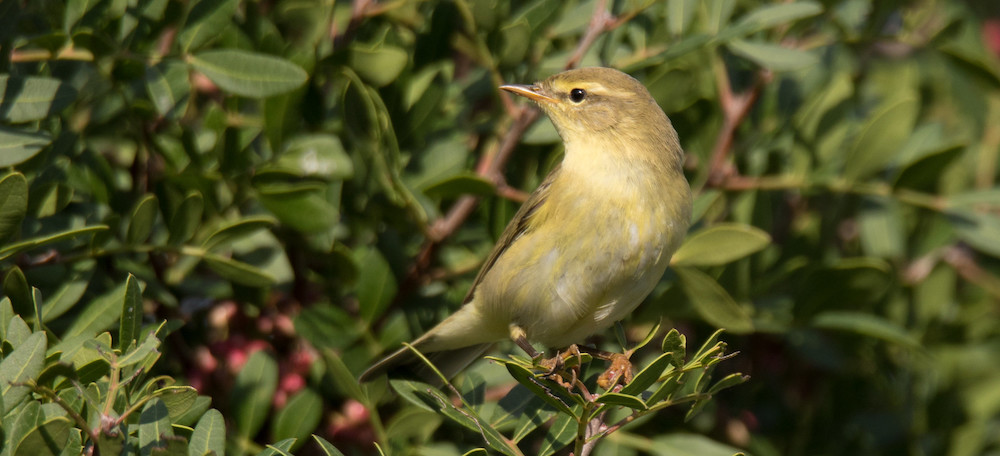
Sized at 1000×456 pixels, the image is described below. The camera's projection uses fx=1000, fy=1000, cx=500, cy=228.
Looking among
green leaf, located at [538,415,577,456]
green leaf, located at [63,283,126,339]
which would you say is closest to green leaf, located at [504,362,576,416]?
green leaf, located at [538,415,577,456]

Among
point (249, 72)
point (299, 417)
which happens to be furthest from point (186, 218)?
point (299, 417)

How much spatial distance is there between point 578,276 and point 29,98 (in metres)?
1.63

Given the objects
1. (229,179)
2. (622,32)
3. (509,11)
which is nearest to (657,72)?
(622,32)

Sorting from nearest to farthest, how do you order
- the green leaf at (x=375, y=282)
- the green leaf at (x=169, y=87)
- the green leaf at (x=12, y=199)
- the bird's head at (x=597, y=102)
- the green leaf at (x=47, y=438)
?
the green leaf at (x=47, y=438) → the green leaf at (x=12, y=199) → the green leaf at (x=169, y=87) → the green leaf at (x=375, y=282) → the bird's head at (x=597, y=102)

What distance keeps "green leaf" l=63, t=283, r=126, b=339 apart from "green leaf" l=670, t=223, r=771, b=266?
169 centimetres

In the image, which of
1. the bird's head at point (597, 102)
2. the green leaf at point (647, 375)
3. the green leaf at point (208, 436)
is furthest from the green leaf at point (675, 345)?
the bird's head at point (597, 102)

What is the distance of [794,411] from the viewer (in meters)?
3.94

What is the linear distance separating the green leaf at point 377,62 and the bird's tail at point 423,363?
85 centimetres

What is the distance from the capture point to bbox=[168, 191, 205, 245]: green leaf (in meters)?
2.87

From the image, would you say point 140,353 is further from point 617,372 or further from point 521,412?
point 617,372

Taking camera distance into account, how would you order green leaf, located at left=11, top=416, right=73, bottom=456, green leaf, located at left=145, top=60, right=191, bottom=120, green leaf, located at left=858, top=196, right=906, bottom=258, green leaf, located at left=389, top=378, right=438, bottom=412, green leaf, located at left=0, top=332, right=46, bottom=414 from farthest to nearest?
green leaf, located at left=858, top=196, right=906, bottom=258 < green leaf, located at left=145, top=60, right=191, bottom=120 < green leaf, located at left=389, top=378, right=438, bottom=412 < green leaf, located at left=0, top=332, right=46, bottom=414 < green leaf, located at left=11, top=416, right=73, bottom=456

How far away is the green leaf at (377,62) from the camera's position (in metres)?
3.04

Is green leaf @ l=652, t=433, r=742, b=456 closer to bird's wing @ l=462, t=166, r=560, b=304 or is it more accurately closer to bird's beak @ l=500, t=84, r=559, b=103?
bird's wing @ l=462, t=166, r=560, b=304

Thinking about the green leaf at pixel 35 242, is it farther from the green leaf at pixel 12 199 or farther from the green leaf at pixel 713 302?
the green leaf at pixel 713 302
